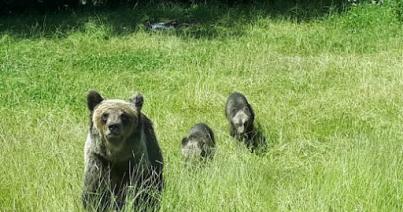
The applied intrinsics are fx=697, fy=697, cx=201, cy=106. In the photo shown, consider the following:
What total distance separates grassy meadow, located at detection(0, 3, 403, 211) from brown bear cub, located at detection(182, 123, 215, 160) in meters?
0.14

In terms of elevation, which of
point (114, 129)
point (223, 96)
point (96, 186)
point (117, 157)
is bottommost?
point (223, 96)

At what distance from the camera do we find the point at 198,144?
6.64 m

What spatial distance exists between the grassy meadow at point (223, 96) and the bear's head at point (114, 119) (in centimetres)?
81

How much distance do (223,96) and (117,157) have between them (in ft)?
15.9

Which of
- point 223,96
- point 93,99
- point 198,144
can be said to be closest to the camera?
point 93,99

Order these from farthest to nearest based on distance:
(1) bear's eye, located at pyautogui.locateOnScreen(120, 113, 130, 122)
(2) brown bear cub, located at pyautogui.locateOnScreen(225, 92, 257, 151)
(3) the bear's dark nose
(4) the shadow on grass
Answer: (4) the shadow on grass
(2) brown bear cub, located at pyautogui.locateOnScreen(225, 92, 257, 151)
(1) bear's eye, located at pyautogui.locateOnScreen(120, 113, 130, 122)
(3) the bear's dark nose

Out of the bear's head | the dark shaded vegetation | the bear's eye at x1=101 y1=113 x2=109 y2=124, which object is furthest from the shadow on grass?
the bear's eye at x1=101 y1=113 x2=109 y2=124

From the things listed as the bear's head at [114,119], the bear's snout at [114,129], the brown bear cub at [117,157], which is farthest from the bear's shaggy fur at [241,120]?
the bear's snout at [114,129]

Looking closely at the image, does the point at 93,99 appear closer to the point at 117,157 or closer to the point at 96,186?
the point at 117,157

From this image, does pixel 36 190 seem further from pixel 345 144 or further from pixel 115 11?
pixel 115 11

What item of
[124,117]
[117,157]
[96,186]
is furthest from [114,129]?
[96,186]

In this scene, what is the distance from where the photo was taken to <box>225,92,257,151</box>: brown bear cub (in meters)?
7.33

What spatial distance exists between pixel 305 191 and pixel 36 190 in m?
1.99

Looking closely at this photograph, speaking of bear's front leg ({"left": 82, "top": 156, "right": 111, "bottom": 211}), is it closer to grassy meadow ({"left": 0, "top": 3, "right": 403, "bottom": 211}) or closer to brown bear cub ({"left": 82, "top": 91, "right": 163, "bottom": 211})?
brown bear cub ({"left": 82, "top": 91, "right": 163, "bottom": 211})
